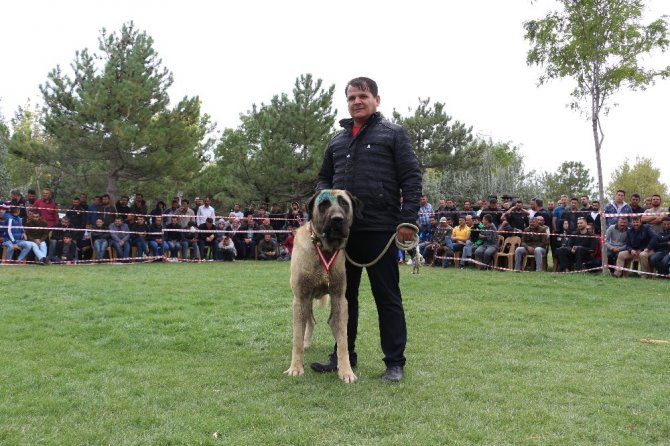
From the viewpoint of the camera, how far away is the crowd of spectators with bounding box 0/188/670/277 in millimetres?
11711

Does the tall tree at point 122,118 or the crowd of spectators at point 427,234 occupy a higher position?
the tall tree at point 122,118

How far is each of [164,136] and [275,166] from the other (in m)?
5.59

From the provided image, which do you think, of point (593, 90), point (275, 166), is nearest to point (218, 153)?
point (275, 166)

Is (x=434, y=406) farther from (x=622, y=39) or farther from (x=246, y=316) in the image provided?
(x=622, y=39)

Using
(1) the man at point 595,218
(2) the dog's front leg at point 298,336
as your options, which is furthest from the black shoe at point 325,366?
(1) the man at point 595,218

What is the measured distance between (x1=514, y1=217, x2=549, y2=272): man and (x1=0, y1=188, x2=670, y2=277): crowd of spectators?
0.9 inches

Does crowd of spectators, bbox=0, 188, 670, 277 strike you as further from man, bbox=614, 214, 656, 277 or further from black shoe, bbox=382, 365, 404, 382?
black shoe, bbox=382, 365, 404, 382

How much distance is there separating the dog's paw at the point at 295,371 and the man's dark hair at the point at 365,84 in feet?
6.95

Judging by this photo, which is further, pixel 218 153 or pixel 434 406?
pixel 218 153

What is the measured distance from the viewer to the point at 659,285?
9742mm

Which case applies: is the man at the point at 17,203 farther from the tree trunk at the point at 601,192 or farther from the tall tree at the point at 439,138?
the tall tree at the point at 439,138

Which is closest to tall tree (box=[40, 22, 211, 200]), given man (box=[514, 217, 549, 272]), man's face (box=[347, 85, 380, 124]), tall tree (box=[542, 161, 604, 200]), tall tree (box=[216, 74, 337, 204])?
tall tree (box=[216, 74, 337, 204])

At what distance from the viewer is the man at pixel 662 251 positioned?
1079cm

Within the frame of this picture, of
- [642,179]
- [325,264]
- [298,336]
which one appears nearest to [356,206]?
[325,264]
